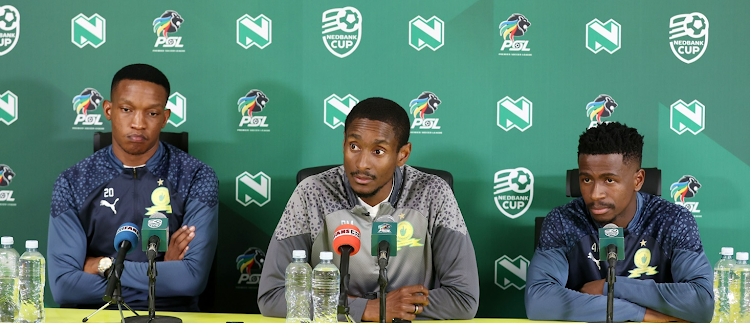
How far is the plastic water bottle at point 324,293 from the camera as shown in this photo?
7.10ft

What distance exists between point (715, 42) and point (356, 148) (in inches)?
88.5

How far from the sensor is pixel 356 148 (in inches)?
106

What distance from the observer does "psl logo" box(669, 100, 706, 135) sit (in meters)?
3.74

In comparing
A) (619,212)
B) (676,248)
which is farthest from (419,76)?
(676,248)

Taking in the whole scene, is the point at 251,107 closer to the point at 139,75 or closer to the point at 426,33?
the point at 139,75

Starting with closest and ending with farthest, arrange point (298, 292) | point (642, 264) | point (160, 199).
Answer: point (298, 292) → point (642, 264) → point (160, 199)

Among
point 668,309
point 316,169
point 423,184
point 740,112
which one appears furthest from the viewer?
point 740,112

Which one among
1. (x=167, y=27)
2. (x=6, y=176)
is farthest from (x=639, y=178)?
(x=6, y=176)

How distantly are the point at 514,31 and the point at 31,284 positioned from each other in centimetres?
263

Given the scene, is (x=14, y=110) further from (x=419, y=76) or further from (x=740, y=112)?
(x=740, y=112)

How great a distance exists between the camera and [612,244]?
2.23 meters

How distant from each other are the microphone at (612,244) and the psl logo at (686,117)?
1.75 metres

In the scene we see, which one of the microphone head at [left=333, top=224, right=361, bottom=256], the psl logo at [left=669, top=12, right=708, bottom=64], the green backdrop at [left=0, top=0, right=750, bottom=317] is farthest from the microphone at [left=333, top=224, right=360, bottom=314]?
the psl logo at [left=669, top=12, right=708, bottom=64]

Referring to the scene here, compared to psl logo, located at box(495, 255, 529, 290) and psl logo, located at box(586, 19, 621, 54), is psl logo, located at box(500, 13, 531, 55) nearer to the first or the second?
psl logo, located at box(586, 19, 621, 54)
